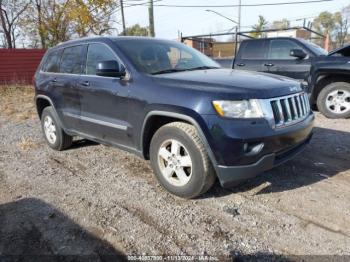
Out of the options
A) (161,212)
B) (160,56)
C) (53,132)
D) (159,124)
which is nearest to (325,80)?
(160,56)

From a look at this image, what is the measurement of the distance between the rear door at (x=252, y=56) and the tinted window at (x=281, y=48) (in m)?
0.18

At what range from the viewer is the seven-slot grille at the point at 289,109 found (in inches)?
122

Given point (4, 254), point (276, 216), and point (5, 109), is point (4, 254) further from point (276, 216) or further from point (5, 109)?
point (5, 109)

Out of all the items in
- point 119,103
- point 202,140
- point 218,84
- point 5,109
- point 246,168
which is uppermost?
point 218,84

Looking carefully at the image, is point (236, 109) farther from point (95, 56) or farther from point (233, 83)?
point (95, 56)

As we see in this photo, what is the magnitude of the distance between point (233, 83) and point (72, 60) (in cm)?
269

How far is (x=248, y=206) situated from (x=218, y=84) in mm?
1273

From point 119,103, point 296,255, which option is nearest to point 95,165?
point 119,103

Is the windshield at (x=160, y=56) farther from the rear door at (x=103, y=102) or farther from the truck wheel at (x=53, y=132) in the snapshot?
the truck wheel at (x=53, y=132)

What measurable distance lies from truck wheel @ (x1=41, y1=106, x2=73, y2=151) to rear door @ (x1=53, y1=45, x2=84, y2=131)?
1.06ft

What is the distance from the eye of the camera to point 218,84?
122 inches

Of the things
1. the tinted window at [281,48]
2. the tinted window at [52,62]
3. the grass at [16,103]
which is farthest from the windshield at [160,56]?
the grass at [16,103]

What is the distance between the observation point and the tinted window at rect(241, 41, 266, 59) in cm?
819

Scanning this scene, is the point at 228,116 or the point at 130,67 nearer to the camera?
the point at 228,116
